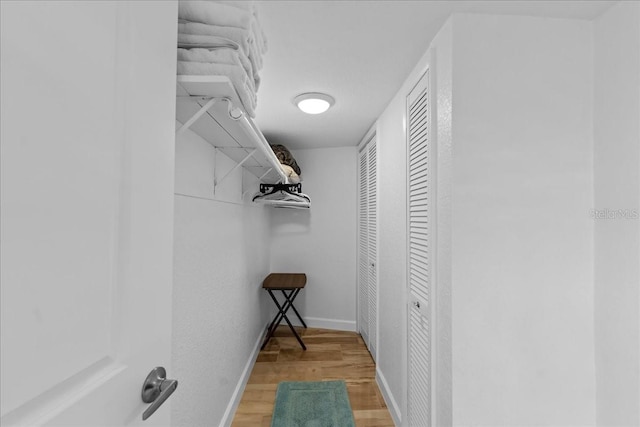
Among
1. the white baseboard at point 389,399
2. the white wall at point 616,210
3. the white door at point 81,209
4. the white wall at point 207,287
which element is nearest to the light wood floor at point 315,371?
the white baseboard at point 389,399

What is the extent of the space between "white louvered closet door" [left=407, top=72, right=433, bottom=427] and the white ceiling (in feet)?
0.71

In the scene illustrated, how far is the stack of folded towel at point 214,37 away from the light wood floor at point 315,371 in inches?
82.2

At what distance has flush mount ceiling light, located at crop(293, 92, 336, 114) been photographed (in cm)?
205

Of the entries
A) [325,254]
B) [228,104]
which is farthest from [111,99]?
[325,254]

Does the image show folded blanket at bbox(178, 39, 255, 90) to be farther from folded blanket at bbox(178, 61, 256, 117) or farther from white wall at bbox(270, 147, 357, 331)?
white wall at bbox(270, 147, 357, 331)

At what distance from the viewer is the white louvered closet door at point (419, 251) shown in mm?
1462

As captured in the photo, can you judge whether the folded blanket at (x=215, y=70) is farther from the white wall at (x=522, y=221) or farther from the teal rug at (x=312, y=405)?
the teal rug at (x=312, y=405)

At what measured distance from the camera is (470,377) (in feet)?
4.01

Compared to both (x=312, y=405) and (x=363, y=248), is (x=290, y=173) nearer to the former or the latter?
(x=363, y=248)

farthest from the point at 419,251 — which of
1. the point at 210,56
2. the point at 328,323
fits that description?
the point at 328,323

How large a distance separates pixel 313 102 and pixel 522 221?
1.44m

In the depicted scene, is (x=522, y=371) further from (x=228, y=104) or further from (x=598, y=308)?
(x=228, y=104)

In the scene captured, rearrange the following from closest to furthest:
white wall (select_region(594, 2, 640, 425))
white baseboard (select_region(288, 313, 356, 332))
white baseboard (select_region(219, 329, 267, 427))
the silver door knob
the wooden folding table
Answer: the silver door knob < white wall (select_region(594, 2, 640, 425)) < white baseboard (select_region(219, 329, 267, 427)) < the wooden folding table < white baseboard (select_region(288, 313, 356, 332))

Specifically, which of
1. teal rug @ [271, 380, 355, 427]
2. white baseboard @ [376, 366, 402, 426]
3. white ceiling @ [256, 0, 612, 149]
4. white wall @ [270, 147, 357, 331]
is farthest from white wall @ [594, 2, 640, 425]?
white wall @ [270, 147, 357, 331]
